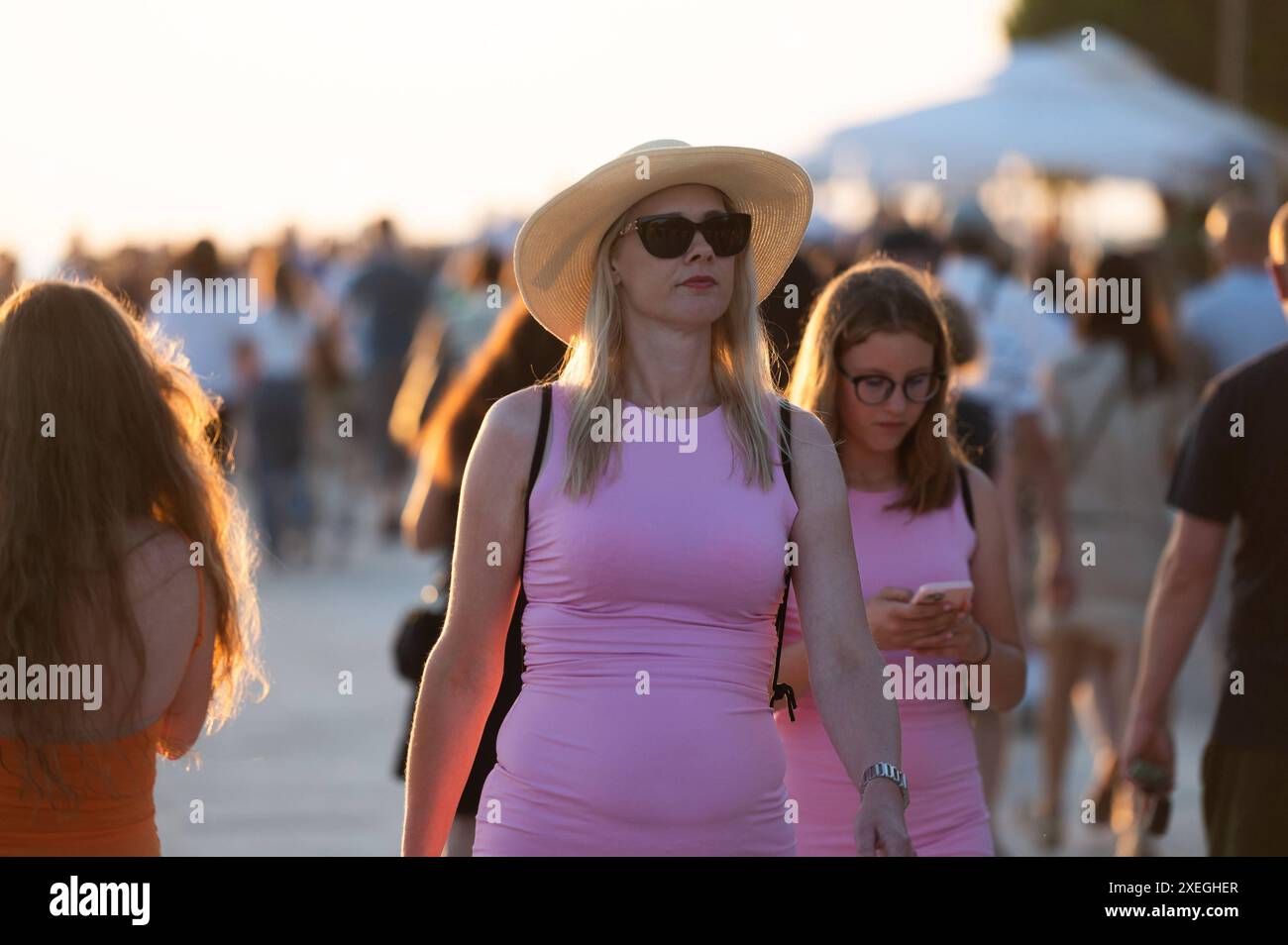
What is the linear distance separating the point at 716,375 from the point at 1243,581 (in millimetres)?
1576

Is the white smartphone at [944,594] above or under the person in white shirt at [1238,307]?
under

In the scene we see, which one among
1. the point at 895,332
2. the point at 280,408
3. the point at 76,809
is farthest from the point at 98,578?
the point at 280,408

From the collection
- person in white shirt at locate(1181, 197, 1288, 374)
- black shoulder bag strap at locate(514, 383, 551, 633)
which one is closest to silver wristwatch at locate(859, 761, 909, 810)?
black shoulder bag strap at locate(514, 383, 551, 633)

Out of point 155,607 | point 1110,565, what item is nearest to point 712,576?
point 155,607

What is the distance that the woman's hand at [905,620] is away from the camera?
403 centimetres

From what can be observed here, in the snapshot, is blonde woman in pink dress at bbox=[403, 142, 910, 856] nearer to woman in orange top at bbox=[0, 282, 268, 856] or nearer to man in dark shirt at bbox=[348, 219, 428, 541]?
woman in orange top at bbox=[0, 282, 268, 856]

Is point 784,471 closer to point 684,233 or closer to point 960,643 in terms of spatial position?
point 684,233

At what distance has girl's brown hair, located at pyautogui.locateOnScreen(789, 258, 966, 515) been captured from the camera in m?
4.36

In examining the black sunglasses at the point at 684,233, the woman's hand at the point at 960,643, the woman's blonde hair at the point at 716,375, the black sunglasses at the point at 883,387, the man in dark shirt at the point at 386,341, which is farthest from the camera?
the man in dark shirt at the point at 386,341

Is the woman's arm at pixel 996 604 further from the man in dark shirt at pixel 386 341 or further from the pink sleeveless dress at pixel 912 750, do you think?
the man in dark shirt at pixel 386 341

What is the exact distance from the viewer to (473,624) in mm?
3457

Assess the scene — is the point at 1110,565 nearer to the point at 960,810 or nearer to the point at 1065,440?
the point at 1065,440

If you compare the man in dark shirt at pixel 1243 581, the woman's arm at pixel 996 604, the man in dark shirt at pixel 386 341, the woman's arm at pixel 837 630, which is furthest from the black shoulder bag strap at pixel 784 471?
the man in dark shirt at pixel 386 341

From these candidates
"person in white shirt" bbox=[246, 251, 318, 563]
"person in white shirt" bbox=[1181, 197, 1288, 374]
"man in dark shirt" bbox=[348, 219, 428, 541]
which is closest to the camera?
"person in white shirt" bbox=[1181, 197, 1288, 374]
